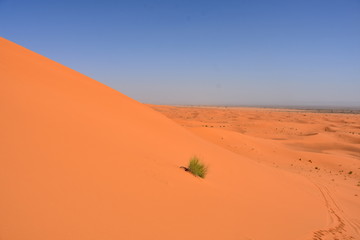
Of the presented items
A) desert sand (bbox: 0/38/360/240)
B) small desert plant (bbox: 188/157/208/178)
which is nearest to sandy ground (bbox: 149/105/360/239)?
desert sand (bbox: 0/38/360/240)

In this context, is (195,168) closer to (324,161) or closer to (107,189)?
(107,189)

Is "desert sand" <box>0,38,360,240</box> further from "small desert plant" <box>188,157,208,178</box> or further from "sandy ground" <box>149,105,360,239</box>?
"small desert plant" <box>188,157,208,178</box>

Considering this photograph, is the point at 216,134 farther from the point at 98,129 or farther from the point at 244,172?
the point at 98,129

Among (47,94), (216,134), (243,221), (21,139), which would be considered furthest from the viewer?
(216,134)

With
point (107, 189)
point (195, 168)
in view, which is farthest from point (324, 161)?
point (107, 189)

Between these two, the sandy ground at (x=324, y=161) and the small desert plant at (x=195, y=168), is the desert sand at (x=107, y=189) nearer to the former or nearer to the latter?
the sandy ground at (x=324, y=161)

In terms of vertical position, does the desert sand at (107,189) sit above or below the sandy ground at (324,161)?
above

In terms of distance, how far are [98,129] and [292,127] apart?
27.2 metres

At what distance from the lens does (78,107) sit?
549 centimetres

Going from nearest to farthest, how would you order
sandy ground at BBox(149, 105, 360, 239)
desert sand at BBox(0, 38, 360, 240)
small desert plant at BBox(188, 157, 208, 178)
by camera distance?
desert sand at BBox(0, 38, 360, 240) < small desert plant at BBox(188, 157, 208, 178) < sandy ground at BBox(149, 105, 360, 239)

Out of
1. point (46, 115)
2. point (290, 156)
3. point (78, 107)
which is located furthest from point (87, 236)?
point (290, 156)

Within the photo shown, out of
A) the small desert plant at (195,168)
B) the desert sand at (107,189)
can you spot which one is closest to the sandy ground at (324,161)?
the desert sand at (107,189)

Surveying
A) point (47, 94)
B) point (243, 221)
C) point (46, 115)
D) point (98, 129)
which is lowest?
point (243, 221)

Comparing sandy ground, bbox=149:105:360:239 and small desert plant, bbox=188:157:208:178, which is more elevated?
small desert plant, bbox=188:157:208:178
